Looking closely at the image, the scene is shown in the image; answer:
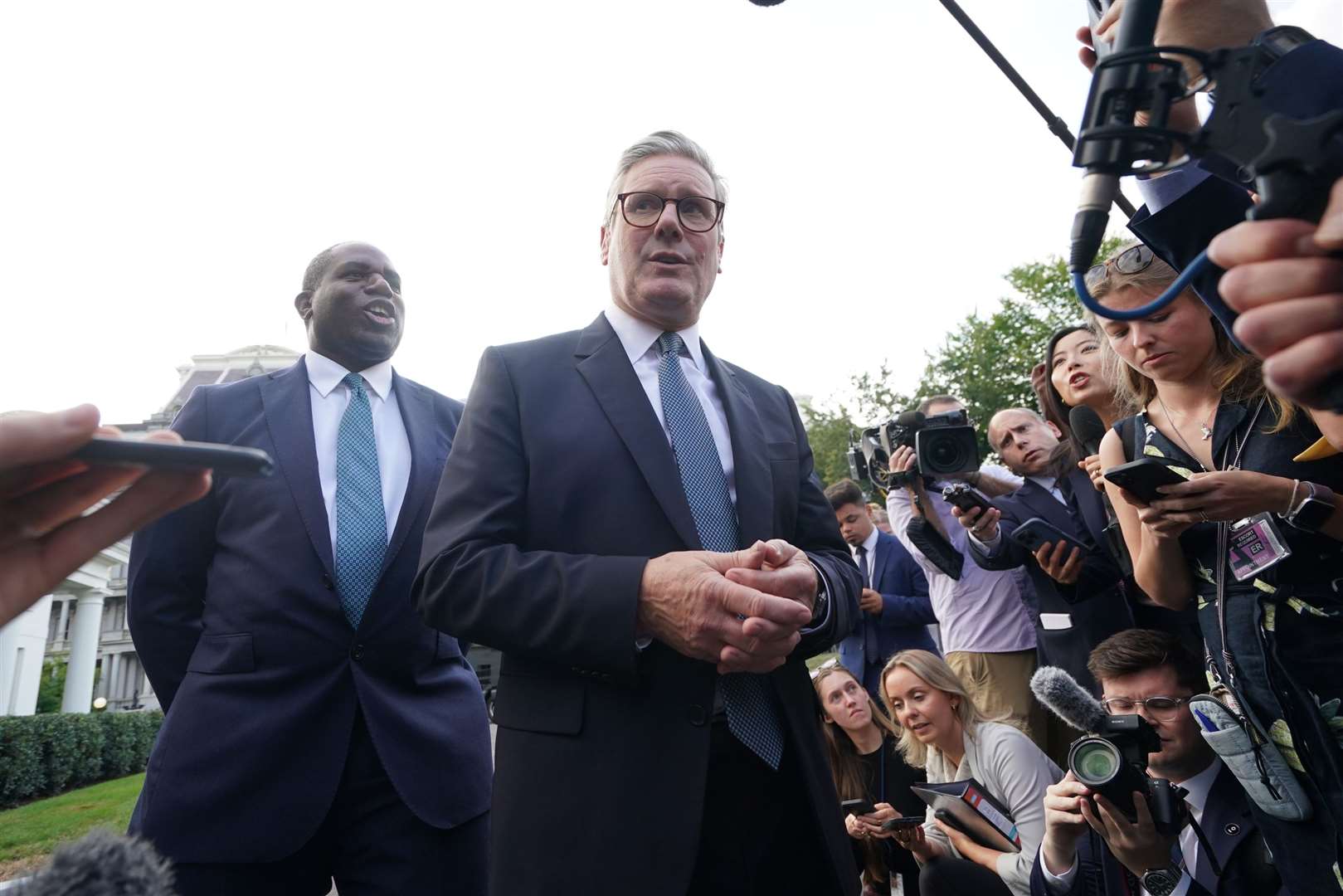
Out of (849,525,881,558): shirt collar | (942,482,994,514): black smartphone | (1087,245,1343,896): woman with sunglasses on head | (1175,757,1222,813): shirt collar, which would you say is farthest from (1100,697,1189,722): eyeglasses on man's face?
(849,525,881,558): shirt collar

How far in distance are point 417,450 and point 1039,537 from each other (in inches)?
106

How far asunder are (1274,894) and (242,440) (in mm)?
3280

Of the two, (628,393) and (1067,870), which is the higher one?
(628,393)

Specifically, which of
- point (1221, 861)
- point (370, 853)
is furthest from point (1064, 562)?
point (370, 853)

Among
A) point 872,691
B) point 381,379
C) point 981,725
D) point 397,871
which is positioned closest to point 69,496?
point 397,871

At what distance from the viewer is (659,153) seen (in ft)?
8.18

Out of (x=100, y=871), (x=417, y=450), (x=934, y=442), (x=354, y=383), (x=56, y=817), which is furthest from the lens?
(x=56, y=817)

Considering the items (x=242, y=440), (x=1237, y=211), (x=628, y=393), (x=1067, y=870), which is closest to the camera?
(x=1237, y=211)

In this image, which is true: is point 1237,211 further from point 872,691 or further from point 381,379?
point 872,691

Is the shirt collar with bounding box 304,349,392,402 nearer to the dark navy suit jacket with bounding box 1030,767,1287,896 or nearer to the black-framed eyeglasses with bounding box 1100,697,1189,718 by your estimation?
the black-framed eyeglasses with bounding box 1100,697,1189,718

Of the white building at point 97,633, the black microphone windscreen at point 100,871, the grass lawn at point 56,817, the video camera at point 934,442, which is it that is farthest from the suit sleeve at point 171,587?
the grass lawn at point 56,817

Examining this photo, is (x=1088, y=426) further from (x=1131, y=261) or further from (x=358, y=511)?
(x=358, y=511)

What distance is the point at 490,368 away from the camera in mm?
2135

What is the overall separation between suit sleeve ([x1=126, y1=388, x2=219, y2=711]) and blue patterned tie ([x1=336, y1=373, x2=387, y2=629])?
382mm
